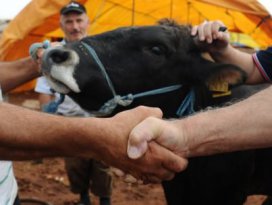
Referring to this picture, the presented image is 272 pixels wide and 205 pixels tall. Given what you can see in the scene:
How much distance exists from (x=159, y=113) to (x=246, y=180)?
166cm

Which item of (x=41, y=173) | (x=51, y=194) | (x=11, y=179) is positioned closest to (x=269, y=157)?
(x=11, y=179)

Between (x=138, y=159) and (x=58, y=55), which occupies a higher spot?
(x=58, y=55)

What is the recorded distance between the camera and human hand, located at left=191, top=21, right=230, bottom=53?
10.4 feet

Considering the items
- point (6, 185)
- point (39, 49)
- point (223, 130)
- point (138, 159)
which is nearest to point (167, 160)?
point (138, 159)

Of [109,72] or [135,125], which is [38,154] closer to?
[135,125]

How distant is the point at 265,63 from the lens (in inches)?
132

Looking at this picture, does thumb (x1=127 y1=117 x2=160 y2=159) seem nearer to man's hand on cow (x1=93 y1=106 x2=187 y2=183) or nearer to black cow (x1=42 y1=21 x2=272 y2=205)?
man's hand on cow (x1=93 y1=106 x2=187 y2=183)

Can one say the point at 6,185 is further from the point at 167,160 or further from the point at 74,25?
the point at 74,25

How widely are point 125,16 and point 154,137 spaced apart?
36.0 feet

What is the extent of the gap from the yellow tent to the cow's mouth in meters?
5.87

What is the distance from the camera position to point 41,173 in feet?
26.7

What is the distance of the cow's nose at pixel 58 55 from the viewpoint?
2947 mm

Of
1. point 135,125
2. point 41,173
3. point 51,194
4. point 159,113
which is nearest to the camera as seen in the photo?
point 135,125

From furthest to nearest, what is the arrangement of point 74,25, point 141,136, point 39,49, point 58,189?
point 58,189
point 74,25
point 39,49
point 141,136
